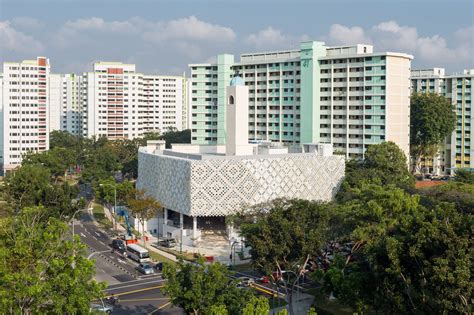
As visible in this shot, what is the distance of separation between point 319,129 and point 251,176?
4261cm

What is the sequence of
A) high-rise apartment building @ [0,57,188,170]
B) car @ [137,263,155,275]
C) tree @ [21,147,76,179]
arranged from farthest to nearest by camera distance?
high-rise apartment building @ [0,57,188,170] < tree @ [21,147,76,179] < car @ [137,263,155,275]

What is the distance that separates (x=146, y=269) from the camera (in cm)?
5616

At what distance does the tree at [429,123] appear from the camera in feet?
364

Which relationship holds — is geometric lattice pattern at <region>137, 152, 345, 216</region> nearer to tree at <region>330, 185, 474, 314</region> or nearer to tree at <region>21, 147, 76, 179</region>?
tree at <region>330, 185, 474, 314</region>

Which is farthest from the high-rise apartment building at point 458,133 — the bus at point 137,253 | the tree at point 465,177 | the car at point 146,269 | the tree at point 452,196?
the car at point 146,269

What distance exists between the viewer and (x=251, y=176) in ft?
226

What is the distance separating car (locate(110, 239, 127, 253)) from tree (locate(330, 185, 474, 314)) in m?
34.4

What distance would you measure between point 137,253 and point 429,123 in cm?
6863

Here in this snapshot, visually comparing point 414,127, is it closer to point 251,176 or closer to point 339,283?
point 251,176

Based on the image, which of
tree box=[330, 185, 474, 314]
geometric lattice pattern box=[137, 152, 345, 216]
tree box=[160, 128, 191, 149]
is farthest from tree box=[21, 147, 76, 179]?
tree box=[330, 185, 474, 314]

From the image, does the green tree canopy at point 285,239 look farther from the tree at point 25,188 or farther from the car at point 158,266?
the tree at point 25,188

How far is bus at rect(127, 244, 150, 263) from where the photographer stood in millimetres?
60000

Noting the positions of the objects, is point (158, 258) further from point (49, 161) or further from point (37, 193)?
point (49, 161)

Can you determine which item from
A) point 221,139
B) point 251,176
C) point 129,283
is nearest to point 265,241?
point 129,283
